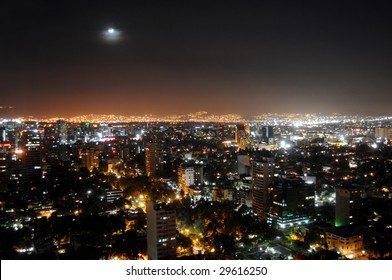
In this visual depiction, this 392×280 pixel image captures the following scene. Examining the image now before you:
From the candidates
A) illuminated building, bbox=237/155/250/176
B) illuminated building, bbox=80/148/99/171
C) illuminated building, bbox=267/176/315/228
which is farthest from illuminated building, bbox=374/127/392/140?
illuminated building, bbox=80/148/99/171

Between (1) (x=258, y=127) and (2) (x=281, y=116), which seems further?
(1) (x=258, y=127)

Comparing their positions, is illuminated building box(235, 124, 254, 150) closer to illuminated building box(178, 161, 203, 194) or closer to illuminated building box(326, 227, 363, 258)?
illuminated building box(178, 161, 203, 194)

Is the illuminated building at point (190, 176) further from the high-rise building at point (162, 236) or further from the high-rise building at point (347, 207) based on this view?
the high-rise building at point (162, 236)

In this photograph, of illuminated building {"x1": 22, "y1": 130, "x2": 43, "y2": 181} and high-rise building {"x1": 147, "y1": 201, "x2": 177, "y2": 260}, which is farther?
illuminated building {"x1": 22, "y1": 130, "x2": 43, "y2": 181}

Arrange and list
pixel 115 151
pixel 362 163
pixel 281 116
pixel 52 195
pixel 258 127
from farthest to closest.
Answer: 1. pixel 258 127
2. pixel 281 116
3. pixel 115 151
4. pixel 362 163
5. pixel 52 195

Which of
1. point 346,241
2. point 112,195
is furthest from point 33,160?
point 346,241

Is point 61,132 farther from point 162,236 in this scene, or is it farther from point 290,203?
point 162,236

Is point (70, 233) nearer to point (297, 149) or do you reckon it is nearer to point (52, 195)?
point (52, 195)

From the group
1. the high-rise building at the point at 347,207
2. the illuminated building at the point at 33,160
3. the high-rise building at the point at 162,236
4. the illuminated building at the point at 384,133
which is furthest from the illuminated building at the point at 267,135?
the high-rise building at the point at 162,236
